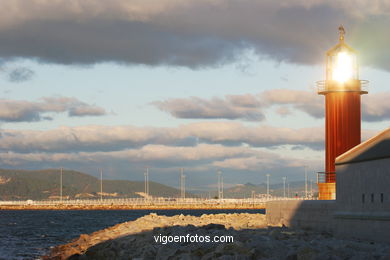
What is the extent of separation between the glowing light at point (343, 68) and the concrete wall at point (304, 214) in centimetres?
775

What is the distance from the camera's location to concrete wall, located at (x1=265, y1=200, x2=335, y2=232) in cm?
3197

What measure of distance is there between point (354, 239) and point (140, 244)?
958cm

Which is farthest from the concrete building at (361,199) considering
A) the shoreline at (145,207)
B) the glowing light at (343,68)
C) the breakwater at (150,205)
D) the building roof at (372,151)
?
the breakwater at (150,205)

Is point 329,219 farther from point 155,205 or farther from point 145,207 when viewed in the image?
point 155,205

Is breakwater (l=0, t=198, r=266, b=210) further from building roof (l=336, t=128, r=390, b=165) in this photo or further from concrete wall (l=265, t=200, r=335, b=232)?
building roof (l=336, t=128, r=390, b=165)

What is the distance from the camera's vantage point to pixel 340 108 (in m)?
37.9

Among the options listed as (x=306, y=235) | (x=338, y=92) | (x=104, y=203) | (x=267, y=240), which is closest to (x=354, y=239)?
(x=306, y=235)

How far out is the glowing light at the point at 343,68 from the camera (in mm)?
38188

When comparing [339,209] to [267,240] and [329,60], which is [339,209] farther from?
[329,60]

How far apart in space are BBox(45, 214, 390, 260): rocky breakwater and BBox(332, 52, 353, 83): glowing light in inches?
406

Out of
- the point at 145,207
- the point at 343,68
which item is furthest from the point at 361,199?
the point at 145,207

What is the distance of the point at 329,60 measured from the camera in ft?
127

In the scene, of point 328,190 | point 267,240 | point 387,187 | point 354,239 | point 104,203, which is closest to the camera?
point 267,240

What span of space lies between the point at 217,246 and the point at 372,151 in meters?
8.42
